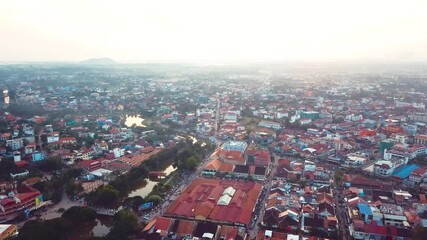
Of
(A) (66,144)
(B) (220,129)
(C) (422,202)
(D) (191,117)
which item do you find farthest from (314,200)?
(D) (191,117)

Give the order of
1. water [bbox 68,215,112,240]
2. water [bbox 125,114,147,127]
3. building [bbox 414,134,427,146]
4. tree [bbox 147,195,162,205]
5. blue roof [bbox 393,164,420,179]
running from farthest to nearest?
water [bbox 125,114,147,127] < building [bbox 414,134,427,146] < blue roof [bbox 393,164,420,179] < tree [bbox 147,195,162,205] < water [bbox 68,215,112,240]

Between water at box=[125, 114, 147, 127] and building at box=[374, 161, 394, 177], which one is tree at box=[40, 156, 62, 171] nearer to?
water at box=[125, 114, 147, 127]

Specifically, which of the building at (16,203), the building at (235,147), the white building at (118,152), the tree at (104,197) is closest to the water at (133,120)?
the white building at (118,152)

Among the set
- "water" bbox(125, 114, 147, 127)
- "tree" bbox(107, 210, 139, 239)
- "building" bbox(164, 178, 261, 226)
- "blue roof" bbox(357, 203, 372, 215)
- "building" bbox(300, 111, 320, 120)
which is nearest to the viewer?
"tree" bbox(107, 210, 139, 239)

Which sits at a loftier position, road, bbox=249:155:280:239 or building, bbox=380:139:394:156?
building, bbox=380:139:394:156

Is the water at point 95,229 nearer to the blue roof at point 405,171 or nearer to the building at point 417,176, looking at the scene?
the blue roof at point 405,171

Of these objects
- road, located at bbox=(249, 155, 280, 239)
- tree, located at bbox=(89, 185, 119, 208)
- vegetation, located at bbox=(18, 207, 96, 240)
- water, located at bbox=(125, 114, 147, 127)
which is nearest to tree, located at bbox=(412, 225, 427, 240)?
road, located at bbox=(249, 155, 280, 239)
